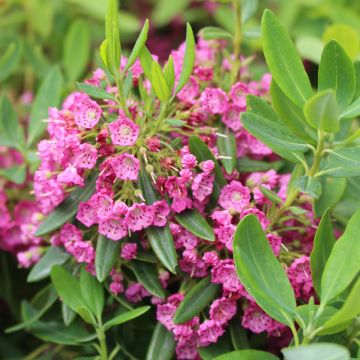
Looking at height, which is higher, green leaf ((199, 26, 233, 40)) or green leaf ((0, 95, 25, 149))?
green leaf ((199, 26, 233, 40))

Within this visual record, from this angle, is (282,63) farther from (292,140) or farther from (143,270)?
(143,270)

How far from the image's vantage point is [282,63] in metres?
1.02

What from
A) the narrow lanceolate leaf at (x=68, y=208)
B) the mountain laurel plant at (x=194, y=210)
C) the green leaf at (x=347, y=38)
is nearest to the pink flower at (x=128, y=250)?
the mountain laurel plant at (x=194, y=210)

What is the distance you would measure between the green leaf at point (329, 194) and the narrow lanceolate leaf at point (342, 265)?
17 cm

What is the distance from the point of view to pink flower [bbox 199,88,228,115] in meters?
1.13

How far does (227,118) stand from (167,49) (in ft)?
2.73

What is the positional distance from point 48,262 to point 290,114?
0.51 metres

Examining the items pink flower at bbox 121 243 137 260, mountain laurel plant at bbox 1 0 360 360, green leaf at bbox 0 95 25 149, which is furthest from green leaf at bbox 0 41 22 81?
pink flower at bbox 121 243 137 260

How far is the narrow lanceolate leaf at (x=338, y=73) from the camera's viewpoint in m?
0.98

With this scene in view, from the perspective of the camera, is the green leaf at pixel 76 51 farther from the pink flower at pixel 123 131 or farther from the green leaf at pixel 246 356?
the green leaf at pixel 246 356

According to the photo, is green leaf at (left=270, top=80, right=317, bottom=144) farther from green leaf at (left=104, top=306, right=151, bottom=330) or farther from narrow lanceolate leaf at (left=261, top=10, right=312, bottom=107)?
green leaf at (left=104, top=306, right=151, bottom=330)

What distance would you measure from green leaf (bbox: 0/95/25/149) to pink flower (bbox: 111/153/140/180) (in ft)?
1.56

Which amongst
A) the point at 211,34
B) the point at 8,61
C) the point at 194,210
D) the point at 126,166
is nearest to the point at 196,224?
the point at 194,210

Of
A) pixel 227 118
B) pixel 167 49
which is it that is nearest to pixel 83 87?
pixel 227 118
